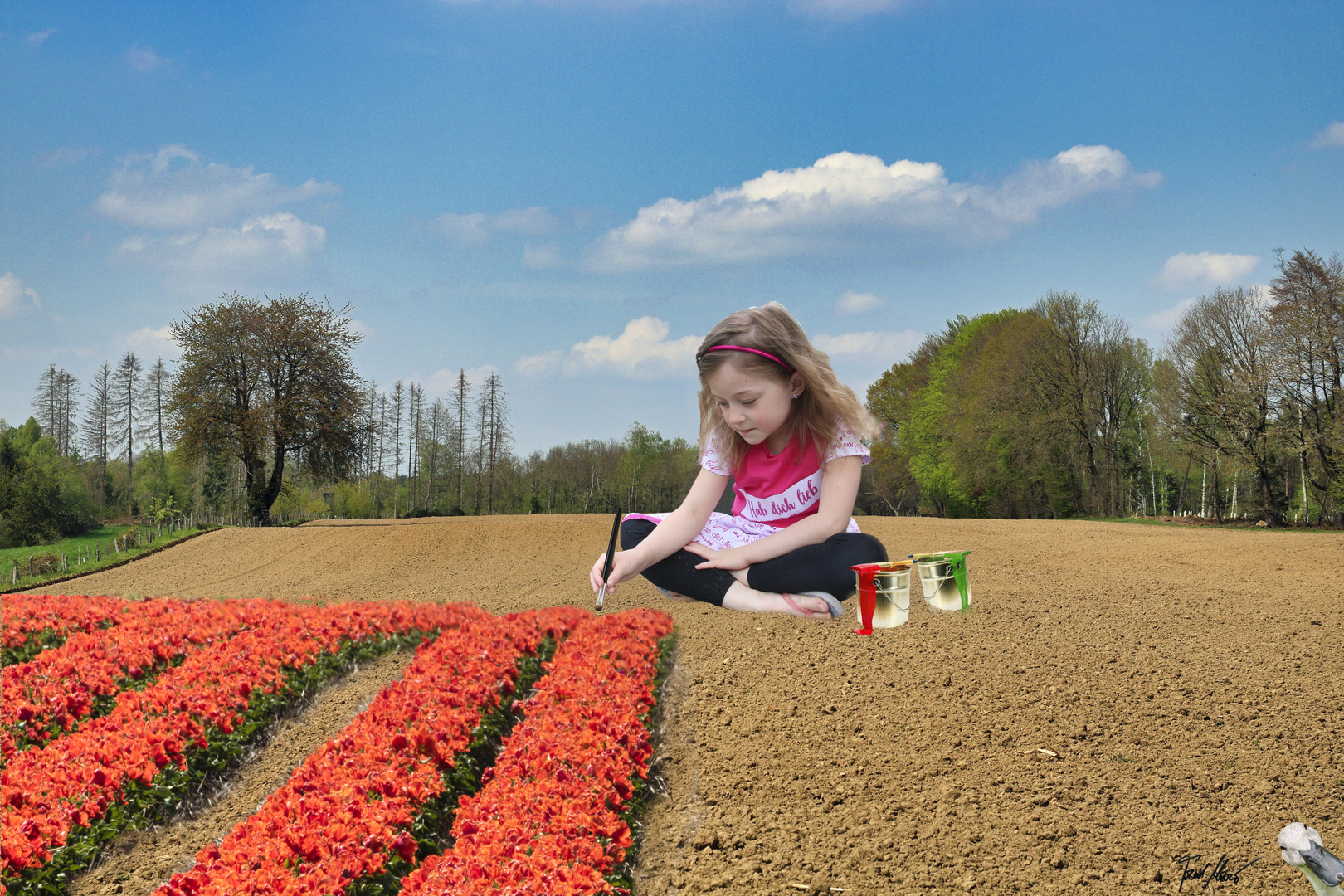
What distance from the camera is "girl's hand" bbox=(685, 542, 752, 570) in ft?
11.1

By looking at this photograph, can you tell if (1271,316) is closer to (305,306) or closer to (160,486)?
(305,306)

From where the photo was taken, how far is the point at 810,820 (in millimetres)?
4070

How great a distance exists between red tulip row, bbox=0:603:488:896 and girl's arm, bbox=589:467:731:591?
390cm

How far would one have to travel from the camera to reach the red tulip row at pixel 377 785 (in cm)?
390

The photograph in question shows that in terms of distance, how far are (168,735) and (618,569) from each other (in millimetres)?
4318

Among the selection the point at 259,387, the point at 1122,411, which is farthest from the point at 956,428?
the point at 259,387

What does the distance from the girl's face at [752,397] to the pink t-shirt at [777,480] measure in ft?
0.86

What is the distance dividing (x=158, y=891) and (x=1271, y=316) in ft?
91.3

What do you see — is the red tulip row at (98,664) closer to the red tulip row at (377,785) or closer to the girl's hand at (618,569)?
the red tulip row at (377,785)

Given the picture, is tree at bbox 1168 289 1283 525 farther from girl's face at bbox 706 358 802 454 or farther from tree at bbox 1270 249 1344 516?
girl's face at bbox 706 358 802 454

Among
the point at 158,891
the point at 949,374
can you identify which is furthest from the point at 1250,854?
the point at 949,374
